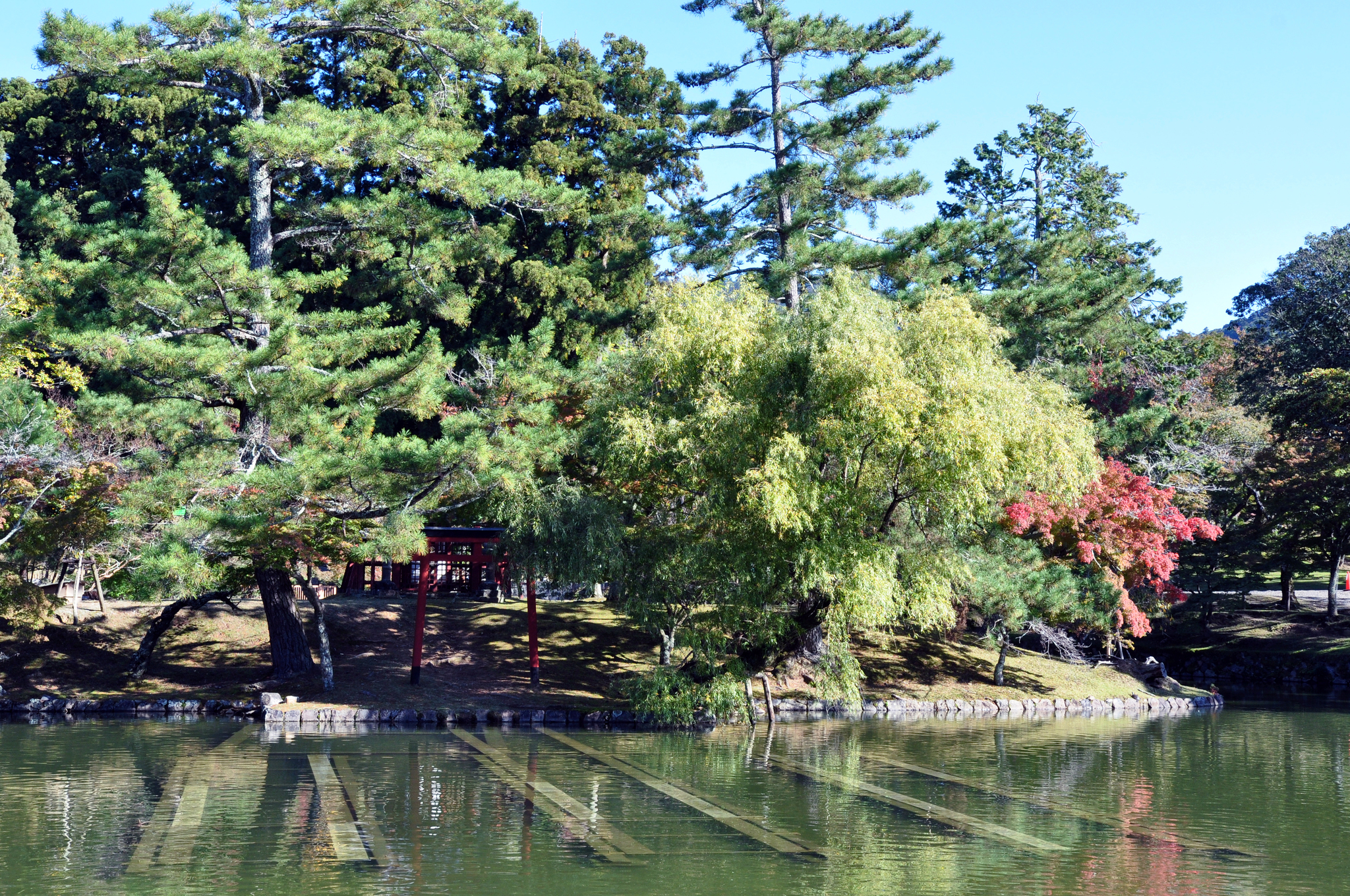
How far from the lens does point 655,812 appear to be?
12305 millimetres

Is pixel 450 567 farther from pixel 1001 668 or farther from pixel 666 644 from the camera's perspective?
pixel 1001 668

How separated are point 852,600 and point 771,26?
14020 mm

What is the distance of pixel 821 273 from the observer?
2709 centimetres

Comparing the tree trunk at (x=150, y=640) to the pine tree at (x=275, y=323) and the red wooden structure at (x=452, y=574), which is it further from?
the red wooden structure at (x=452, y=574)

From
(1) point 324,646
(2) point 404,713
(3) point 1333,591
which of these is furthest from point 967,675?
(3) point 1333,591

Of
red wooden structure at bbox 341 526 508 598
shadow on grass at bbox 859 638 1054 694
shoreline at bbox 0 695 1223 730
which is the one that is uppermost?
red wooden structure at bbox 341 526 508 598

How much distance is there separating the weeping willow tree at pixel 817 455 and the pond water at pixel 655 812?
2459 mm

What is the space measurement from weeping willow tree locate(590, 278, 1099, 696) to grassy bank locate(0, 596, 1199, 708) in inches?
138

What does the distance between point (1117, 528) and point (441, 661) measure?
578 inches

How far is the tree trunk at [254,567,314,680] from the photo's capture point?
74.7 feet

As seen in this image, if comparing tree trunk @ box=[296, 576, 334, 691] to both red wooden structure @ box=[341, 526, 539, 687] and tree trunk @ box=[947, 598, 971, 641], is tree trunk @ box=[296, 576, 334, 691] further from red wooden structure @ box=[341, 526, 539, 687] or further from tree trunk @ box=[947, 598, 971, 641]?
tree trunk @ box=[947, 598, 971, 641]

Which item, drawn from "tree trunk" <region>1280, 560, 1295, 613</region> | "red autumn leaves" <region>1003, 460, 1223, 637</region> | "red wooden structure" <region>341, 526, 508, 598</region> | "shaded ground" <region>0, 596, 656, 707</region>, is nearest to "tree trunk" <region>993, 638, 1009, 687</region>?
"red autumn leaves" <region>1003, 460, 1223, 637</region>

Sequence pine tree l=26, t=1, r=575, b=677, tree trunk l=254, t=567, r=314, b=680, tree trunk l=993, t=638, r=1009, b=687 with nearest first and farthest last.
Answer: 1. pine tree l=26, t=1, r=575, b=677
2. tree trunk l=254, t=567, r=314, b=680
3. tree trunk l=993, t=638, r=1009, b=687

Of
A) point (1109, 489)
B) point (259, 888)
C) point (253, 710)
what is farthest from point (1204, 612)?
point (259, 888)
